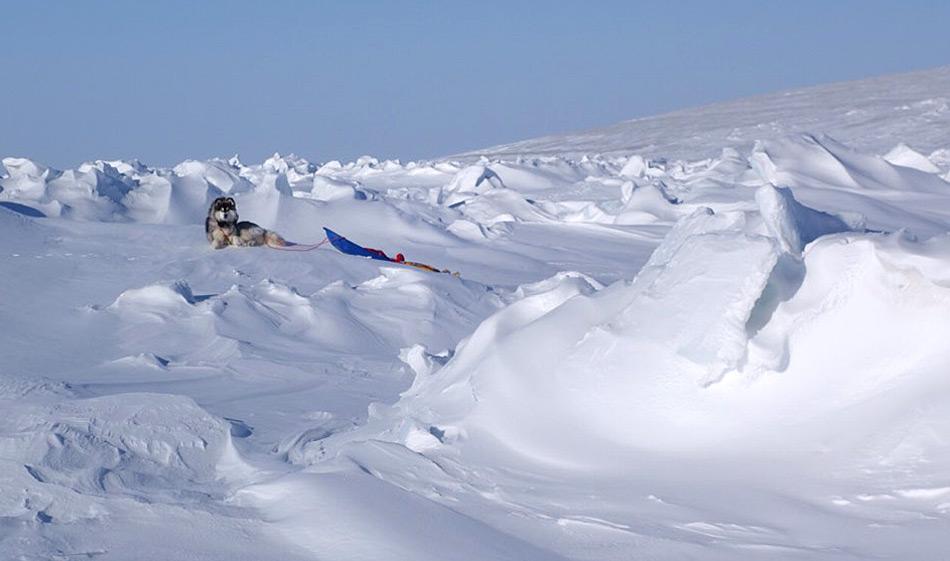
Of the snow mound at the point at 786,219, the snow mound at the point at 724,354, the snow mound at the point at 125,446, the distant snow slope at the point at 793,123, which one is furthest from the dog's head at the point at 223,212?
the distant snow slope at the point at 793,123

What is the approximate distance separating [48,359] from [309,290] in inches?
Result: 91.1

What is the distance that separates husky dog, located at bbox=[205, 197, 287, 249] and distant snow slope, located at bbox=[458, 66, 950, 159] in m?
14.4

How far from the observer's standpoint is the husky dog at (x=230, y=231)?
9594mm

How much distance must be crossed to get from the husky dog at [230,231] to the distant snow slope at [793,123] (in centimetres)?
1438

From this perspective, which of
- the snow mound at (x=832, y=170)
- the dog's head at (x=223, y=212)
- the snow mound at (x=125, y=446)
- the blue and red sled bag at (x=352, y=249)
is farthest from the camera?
the snow mound at (x=832, y=170)

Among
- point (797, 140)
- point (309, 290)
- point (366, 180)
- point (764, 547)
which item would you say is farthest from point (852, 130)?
point (764, 547)

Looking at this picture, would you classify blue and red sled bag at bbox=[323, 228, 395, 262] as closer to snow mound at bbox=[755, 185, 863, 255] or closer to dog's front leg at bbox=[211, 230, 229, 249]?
dog's front leg at bbox=[211, 230, 229, 249]

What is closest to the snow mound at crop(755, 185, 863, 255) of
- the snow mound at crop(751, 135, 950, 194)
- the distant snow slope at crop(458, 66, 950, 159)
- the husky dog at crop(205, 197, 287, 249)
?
the husky dog at crop(205, 197, 287, 249)

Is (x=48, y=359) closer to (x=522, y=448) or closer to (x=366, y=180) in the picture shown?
(x=522, y=448)

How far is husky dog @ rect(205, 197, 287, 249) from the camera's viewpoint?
31.5 feet

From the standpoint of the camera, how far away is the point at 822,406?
3.67 m

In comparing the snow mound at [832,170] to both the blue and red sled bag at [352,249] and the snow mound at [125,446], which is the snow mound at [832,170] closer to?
the blue and red sled bag at [352,249]

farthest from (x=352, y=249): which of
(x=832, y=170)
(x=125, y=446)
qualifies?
(x=125, y=446)

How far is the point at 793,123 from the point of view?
92.0ft
